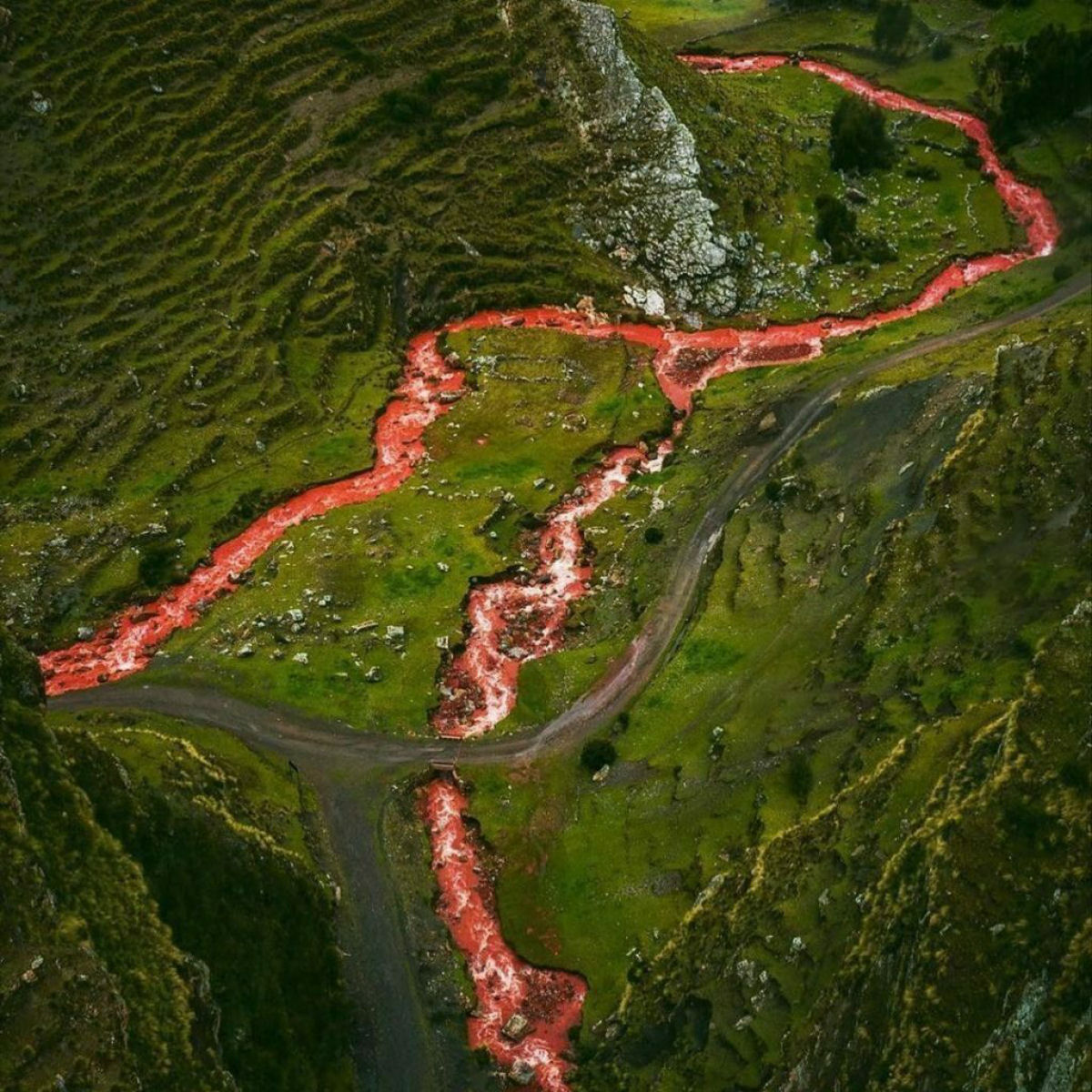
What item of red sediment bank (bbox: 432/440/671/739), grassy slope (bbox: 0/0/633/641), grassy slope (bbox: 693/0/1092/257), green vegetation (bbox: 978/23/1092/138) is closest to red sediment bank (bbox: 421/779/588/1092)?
red sediment bank (bbox: 432/440/671/739)

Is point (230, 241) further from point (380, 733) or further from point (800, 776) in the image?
point (800, 776)

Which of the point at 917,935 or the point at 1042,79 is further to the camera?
the point at 1042,79

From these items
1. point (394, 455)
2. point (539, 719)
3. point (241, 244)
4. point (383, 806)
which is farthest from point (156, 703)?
point (241, 244)

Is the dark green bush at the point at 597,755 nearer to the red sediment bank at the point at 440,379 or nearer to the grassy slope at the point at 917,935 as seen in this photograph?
the red sediment bank at the point at 440,379

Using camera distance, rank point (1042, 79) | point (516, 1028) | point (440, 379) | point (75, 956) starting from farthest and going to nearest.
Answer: point (1042, 79) → point (440, 379) → point (516, 1028) → point (75, 956)

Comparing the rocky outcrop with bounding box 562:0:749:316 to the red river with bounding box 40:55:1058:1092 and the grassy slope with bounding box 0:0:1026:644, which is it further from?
the red river with bounding box 40:55:1058:1092

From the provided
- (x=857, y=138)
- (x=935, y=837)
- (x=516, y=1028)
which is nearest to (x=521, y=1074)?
(x=516, y=1028)
